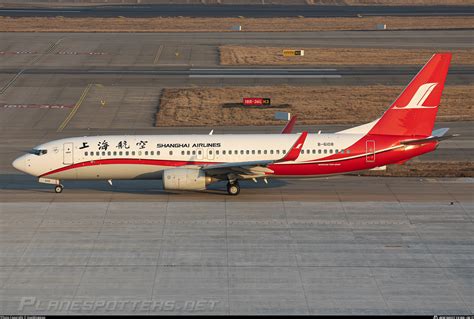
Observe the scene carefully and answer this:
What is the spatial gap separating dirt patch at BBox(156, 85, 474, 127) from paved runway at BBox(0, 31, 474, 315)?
34.3 feet

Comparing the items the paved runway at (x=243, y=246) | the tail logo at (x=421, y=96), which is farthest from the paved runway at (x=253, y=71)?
the tail logo at (x=421, y=96)

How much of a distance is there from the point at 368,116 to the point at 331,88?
1097 centimetres

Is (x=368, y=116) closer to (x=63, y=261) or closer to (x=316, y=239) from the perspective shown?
(x=316, y=239)

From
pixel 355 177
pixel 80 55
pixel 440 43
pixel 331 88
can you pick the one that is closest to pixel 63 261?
pixel 355 177

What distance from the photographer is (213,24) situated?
120375 millimetres

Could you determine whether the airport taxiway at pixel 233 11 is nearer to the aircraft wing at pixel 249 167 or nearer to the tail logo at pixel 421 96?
the tail logo at pixel 421 96

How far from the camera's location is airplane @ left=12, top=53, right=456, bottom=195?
44438 mm

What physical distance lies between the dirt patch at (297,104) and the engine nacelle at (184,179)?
20.8 meters

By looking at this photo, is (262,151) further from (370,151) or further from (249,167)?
(370,151)

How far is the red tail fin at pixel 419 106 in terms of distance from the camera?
45.0 metres

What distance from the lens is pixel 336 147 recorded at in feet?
146

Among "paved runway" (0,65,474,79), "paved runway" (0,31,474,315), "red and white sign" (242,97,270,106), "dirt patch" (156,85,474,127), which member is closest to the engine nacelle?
"paved runway" (0,31,474,315)

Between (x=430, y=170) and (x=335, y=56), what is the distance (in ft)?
146

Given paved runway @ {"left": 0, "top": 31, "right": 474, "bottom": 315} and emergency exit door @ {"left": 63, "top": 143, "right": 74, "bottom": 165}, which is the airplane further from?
paved runway @ {"left": 0, "top": 31, "right": 474, "bottom": 315}
